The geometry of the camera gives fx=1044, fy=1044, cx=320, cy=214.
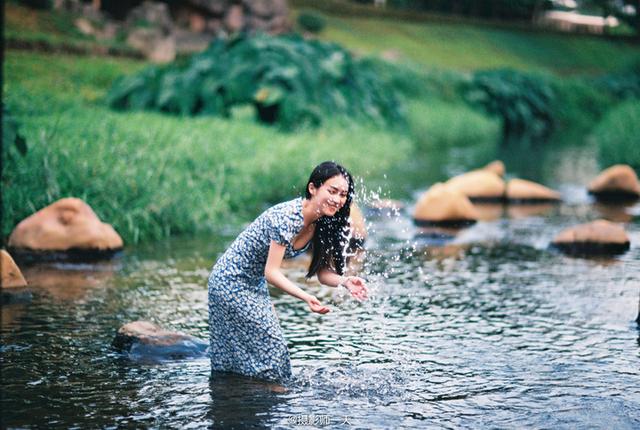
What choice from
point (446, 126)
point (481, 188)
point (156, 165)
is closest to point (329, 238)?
point (156, 165)

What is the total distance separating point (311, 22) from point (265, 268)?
120 ft

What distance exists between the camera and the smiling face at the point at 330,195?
539cm

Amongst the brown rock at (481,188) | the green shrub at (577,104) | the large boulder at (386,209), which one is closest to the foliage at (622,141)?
the brown rock at (481,188)

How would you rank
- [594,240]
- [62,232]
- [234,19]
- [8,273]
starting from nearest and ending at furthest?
[8,273]
[62,232]
[594,240]
[234,19]

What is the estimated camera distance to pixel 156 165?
36.5 feet

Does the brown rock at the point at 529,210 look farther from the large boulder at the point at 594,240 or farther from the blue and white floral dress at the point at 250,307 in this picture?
the blue and white floral dress at the point at 250,307

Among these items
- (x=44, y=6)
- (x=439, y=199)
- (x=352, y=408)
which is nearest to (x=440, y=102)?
(x=44, y=6)

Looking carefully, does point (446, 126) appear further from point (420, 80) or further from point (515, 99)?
point (515, 99)

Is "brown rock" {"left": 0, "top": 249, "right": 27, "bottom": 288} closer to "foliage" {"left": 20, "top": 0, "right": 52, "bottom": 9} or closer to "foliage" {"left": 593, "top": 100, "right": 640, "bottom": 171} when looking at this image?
"foliage" {"left": 593, "top": 100, "right": 640, "bottom": 171}

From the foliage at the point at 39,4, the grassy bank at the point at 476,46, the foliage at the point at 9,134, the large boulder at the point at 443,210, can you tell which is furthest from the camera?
the grassy bank at the point at 476,46

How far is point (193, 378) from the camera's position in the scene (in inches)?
222

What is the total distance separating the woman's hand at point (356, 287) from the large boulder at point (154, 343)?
129 cm

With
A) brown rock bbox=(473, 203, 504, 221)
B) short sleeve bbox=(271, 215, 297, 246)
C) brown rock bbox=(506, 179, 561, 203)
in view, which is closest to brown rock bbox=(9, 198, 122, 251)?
short sleeve bbox=(271, 215, 297, 246)

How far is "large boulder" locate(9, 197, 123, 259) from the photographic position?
908 cm
